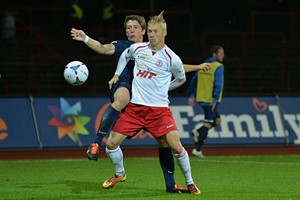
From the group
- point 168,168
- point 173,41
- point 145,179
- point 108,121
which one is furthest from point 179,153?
point 173,41

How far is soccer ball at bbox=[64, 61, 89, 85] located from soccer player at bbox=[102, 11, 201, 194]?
3.49 feet

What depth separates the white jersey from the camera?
12.2 meters

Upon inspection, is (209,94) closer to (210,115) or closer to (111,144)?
(210,115)

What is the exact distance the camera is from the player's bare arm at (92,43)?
1208cm

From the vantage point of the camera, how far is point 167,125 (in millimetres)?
12141

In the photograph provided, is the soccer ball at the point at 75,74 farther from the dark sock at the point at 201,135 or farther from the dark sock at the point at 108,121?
the dark sock at the point at 201,135

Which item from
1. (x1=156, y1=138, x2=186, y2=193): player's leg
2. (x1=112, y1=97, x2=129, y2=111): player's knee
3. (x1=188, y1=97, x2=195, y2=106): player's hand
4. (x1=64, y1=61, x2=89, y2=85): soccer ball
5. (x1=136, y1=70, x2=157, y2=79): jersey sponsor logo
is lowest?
(x1=188, y1=97, x2=195, y2=106): player's hand

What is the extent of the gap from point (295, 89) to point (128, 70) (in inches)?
636

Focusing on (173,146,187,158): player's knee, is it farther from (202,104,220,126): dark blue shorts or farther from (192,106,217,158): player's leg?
(202,104,220,126): dark blue shorts

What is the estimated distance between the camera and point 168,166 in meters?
12.5

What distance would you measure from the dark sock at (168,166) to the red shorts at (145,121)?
45 cm

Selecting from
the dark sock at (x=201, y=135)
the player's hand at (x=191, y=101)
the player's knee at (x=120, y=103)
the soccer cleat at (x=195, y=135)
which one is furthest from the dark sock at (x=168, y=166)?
the player's hand at (x=191, y=101)

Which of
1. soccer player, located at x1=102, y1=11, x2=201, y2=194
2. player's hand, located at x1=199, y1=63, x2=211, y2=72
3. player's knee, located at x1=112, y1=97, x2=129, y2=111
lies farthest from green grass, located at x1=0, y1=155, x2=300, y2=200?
player's hand, located at x1=199, y1=63, x2=211, y2=72

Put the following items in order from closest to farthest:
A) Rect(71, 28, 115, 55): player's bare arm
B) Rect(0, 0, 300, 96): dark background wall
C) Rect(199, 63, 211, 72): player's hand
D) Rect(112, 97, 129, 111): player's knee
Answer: Rect(71, 28, 115, 55): player's bare arm < Rect(199, 63, 211, 72): player's hand < Rect(112, 97, 129, 111): player's knee < Rect(0, 0, 300, 96): dark background wall
